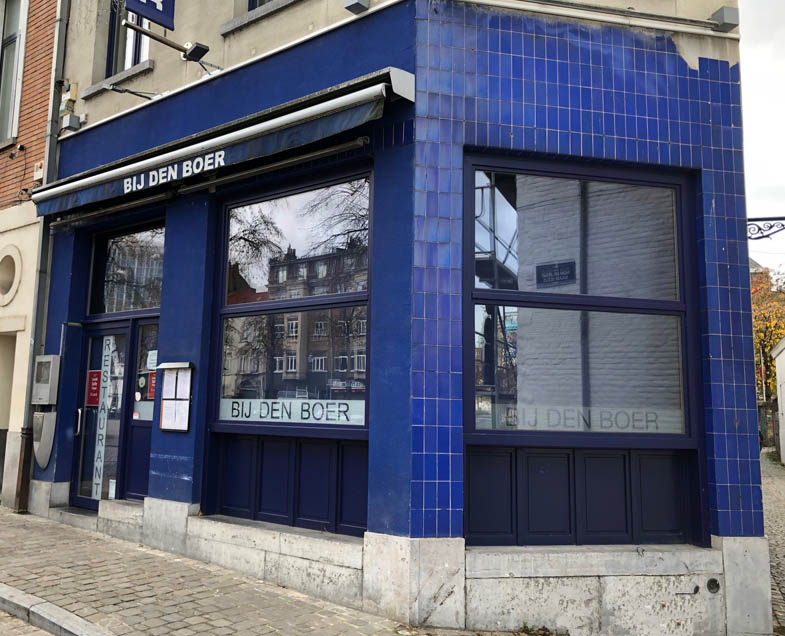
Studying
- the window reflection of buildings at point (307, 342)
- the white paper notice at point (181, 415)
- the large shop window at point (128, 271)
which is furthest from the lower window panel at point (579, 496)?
the large shop window at point (128, 271)

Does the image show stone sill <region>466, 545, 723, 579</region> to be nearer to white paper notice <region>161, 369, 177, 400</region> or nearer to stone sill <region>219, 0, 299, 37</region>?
white paper notice <region>161, 369, 177, 400</region>

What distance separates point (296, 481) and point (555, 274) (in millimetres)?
3196

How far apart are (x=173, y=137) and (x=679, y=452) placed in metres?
6.52

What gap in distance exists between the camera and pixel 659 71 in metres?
6.35

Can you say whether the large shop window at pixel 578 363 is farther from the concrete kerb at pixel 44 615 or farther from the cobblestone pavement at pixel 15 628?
the cobblestone pavement at pixel 15 628

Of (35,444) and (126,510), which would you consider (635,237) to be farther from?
(35,444)

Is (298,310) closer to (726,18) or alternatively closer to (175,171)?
(175,171)

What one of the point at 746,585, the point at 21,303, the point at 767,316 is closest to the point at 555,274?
the point at 746,585

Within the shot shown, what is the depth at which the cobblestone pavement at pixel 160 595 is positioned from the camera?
16.8 ft

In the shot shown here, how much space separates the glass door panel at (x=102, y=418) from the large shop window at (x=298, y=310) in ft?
7.64

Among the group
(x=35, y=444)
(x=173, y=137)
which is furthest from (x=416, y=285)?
(x=35, y=444)

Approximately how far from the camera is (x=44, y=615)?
204 inches

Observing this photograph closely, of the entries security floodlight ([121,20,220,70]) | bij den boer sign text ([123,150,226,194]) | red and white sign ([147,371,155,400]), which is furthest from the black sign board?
red and white sign ([147,371,155,400])

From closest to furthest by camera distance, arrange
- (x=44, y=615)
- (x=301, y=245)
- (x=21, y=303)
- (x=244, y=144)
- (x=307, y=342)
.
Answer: (x=44, y=615), (x=244, y=144), (x=307, y=342), (x=301, y=245), (x=21, y=303)
